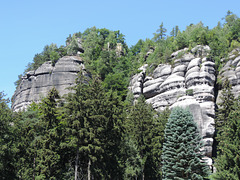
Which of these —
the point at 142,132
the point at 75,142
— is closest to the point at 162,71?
the point at 142,132

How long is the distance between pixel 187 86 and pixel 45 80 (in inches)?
1316

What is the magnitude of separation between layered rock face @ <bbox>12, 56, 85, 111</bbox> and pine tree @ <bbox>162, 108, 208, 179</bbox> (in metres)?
36.0

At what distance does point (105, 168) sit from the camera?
31.4 m

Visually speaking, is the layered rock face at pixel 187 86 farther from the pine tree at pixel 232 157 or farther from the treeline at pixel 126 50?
the pine tree at pixel 232 157

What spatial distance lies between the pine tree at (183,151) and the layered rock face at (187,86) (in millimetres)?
10835

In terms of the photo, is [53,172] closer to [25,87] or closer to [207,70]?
[207,70]

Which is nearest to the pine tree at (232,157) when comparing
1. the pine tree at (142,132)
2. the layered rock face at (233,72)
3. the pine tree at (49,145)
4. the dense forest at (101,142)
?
the dense forest at (101,142)

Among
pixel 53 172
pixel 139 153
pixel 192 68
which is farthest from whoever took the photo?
pixel 192 68

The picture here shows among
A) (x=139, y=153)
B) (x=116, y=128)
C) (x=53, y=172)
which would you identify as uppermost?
(x=116, y=128)

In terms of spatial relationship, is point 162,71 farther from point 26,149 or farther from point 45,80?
point 26,149

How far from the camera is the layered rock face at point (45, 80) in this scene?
213 feet

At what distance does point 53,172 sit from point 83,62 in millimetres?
45784

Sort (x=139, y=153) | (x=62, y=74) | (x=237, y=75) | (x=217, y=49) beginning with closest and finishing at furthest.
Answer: (x=139, y=153) < (x=237, y=75) < (x=217, y=49) < (x=62, y=74)

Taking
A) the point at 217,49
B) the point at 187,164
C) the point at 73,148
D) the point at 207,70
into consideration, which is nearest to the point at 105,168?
the point at 73,148
